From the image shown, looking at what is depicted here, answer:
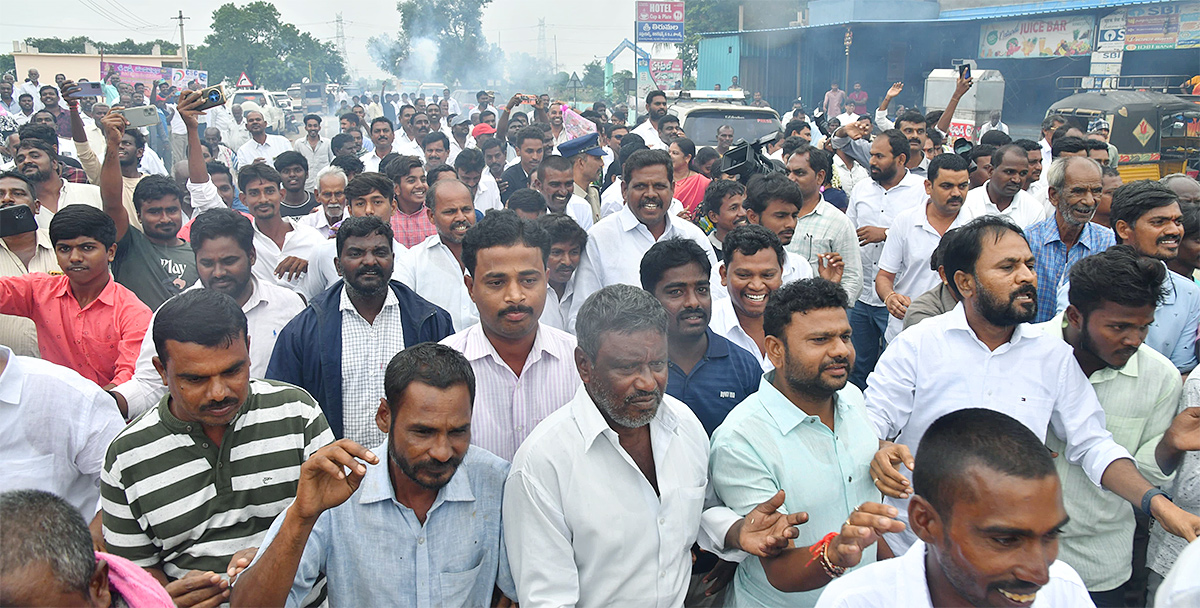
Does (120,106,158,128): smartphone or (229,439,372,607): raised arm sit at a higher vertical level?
(120,106,158,128): smartphone

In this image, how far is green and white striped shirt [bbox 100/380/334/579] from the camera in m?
2.40

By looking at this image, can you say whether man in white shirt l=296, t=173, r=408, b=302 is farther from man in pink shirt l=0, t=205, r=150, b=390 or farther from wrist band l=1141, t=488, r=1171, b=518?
wrist band l=1141, t=488, r=1171, b=518

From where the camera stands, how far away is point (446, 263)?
15.3ft

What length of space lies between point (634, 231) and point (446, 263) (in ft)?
3.97

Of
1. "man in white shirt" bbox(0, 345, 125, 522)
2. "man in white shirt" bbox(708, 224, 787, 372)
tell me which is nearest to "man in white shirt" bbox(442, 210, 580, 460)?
"man in white shirt" bbox(708, 224, 787, 372)

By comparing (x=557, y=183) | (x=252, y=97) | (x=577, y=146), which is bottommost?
(x=557, y=183)

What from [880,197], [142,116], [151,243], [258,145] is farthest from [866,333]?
[258,145]

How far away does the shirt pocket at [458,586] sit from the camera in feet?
7.95

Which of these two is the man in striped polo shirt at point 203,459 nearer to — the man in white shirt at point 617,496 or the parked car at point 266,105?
the man in white shirt at point 617,496

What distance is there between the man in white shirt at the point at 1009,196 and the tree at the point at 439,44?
48.0m

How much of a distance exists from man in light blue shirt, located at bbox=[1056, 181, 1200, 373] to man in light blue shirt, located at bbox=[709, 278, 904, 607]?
1633mm

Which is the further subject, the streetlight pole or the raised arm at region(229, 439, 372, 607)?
the streetlight pole

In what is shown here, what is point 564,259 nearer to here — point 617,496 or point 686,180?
point 617,496

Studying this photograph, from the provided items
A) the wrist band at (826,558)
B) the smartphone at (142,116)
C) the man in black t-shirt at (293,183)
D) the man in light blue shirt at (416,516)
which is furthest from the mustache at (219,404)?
the man in black t-shirt at (293,183)
